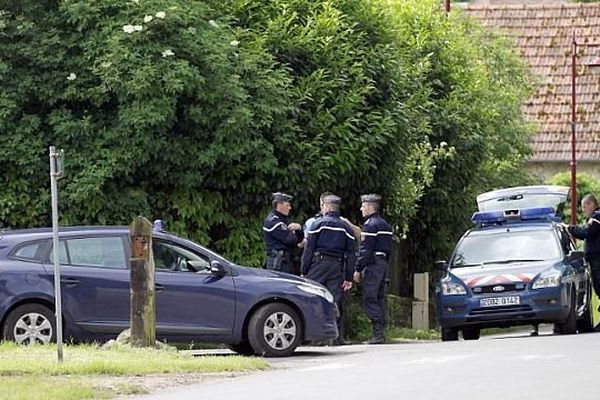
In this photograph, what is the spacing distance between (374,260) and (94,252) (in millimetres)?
4954

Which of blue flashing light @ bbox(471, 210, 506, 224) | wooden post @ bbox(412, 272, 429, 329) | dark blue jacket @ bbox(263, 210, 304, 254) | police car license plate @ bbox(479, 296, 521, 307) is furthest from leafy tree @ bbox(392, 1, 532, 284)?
police car license plate @ bbox(479, 296, 521, 307)

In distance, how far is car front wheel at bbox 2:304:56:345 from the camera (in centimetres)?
1948

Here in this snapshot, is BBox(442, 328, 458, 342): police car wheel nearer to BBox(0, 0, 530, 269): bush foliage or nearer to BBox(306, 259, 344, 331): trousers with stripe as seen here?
BBox(306, 259, 344, 331): trousers with stripe

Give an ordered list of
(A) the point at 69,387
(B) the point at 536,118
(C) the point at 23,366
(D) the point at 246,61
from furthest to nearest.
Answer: (B) the point at 536,118, (D) the point at 246,61, (C) the point at 23,366, (A) the point at 69,387

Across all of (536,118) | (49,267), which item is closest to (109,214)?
(49,267)

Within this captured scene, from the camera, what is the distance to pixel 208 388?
612 inches

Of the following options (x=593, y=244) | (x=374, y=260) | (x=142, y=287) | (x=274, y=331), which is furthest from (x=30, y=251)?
(x=593, y=244)

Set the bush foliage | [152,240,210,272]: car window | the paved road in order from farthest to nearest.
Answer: the bush foliage
[152,240,210,272]: car window
the paved road

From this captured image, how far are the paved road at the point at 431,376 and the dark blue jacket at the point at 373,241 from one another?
3202 mm

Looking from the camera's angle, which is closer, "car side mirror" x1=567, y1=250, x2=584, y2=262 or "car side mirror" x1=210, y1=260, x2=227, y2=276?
"car side mirror" x1=210, y1=260, x2=227, y2=276

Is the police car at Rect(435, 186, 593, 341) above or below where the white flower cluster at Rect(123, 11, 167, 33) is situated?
below

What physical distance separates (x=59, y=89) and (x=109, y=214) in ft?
6.48

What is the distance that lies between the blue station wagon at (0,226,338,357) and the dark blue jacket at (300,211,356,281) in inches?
100

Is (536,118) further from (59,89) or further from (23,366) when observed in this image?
(23,366)
